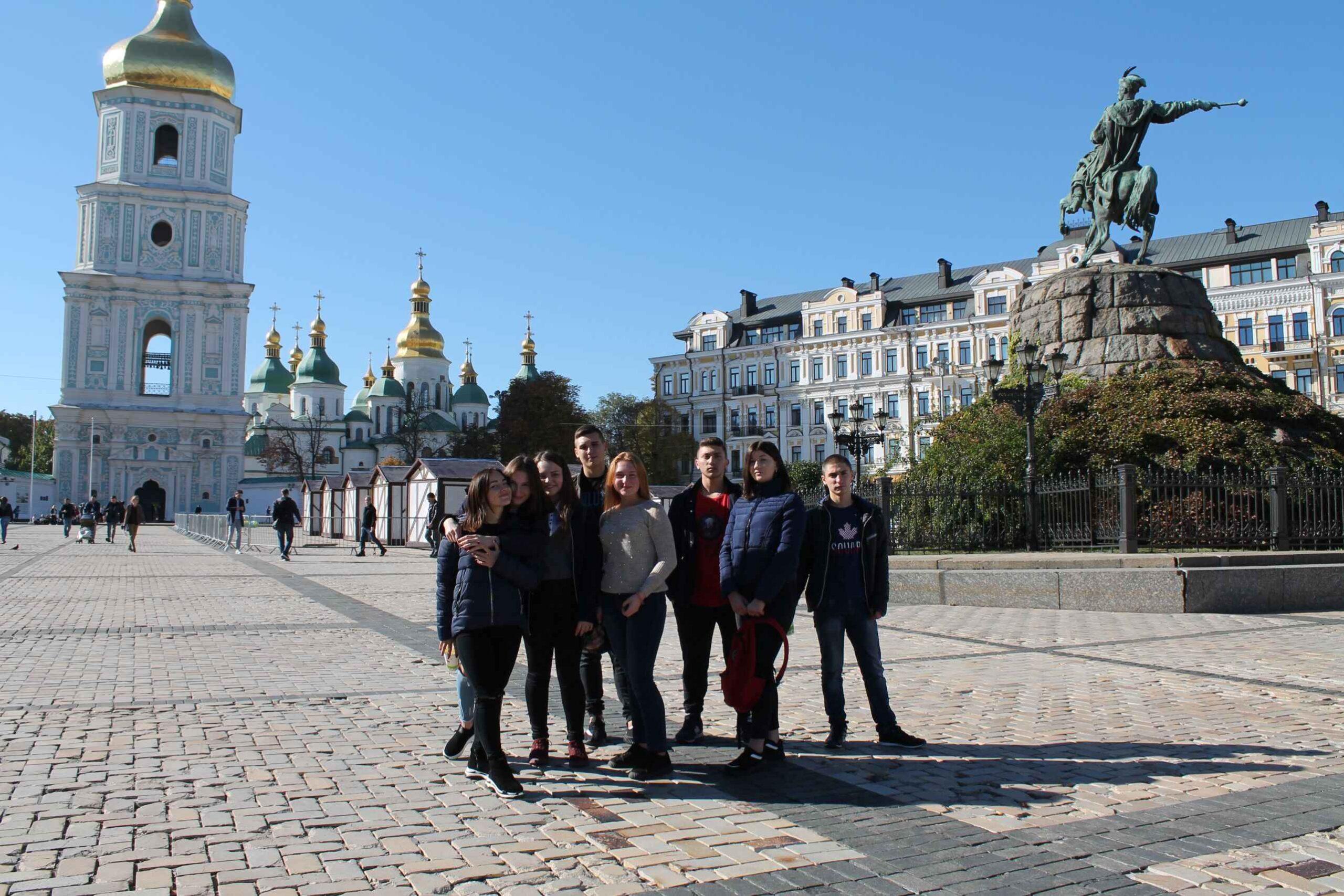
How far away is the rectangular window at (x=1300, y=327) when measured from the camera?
173 feet

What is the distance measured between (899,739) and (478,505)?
2586mm

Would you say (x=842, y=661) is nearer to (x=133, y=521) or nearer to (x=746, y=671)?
(x=746, y=671)

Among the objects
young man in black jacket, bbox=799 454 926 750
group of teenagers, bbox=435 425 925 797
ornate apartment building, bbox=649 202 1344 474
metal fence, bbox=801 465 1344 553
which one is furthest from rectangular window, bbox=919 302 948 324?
group of teenagers, bbox=435 425 925 797

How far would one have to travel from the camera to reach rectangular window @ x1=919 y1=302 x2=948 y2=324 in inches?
2579

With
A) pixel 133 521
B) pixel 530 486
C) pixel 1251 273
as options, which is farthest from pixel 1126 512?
pixel 1251 273

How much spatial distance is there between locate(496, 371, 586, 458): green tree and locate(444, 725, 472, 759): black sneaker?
196 feet

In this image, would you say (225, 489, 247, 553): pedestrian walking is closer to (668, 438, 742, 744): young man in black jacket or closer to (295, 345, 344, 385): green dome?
(668, 438, 742, 744): young man in black jacket

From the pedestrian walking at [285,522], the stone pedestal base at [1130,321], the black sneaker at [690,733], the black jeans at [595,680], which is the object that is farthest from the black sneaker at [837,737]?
the pedestrian walking at [285,522]

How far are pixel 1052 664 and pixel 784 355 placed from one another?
63206mm

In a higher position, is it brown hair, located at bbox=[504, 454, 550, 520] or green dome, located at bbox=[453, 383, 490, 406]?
green dome, located at bbox=[453, 383, 490, 406]

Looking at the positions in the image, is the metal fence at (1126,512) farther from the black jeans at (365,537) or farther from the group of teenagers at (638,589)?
the black jeans at (365,537)

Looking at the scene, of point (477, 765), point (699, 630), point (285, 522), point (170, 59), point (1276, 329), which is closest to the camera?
point (477, 765)

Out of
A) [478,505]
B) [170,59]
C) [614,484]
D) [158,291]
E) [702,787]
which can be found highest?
[170,59]

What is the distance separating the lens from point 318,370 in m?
112
